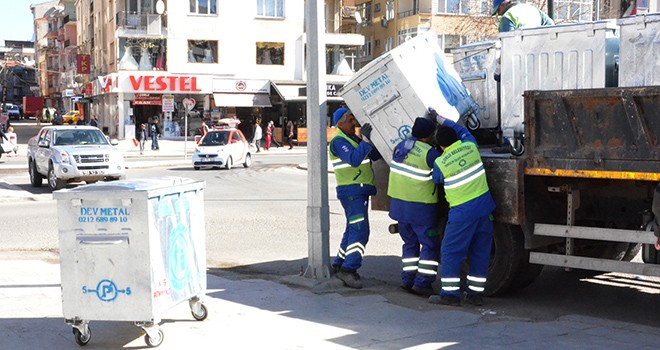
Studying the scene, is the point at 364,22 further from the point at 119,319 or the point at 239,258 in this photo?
the point at 119,319

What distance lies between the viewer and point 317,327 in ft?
→ 23.0

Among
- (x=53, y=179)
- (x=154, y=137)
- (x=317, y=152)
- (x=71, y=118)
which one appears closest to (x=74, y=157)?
(x=53, y=179)

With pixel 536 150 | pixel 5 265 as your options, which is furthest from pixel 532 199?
pixel 5 265

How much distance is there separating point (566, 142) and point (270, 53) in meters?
44.8

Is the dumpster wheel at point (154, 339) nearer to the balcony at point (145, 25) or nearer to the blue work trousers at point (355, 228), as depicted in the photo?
the blue work trousers at point (355, 228)

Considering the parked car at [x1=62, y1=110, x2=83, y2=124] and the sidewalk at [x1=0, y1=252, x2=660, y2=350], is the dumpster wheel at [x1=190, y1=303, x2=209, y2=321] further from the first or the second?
the parked car at [x1=62, y1=110, x2=83, y2=124]

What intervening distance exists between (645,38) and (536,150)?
130 centimetres

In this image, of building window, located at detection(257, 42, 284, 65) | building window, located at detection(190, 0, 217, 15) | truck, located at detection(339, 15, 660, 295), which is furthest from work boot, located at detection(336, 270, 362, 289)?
building window, located at detection(257, 42, 284, 65)

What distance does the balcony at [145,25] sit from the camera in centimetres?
4856

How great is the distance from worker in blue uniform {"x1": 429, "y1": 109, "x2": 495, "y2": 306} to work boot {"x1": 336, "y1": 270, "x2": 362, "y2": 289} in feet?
3.22

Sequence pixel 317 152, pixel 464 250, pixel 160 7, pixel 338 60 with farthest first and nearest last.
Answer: pixel 338 60 < pixel 160 7 < pixel 317 152 < pixel 464 250

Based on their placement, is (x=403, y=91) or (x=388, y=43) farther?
(x=388, y=43)

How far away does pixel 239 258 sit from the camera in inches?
440

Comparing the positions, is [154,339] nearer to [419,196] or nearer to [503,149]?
[419,196]
